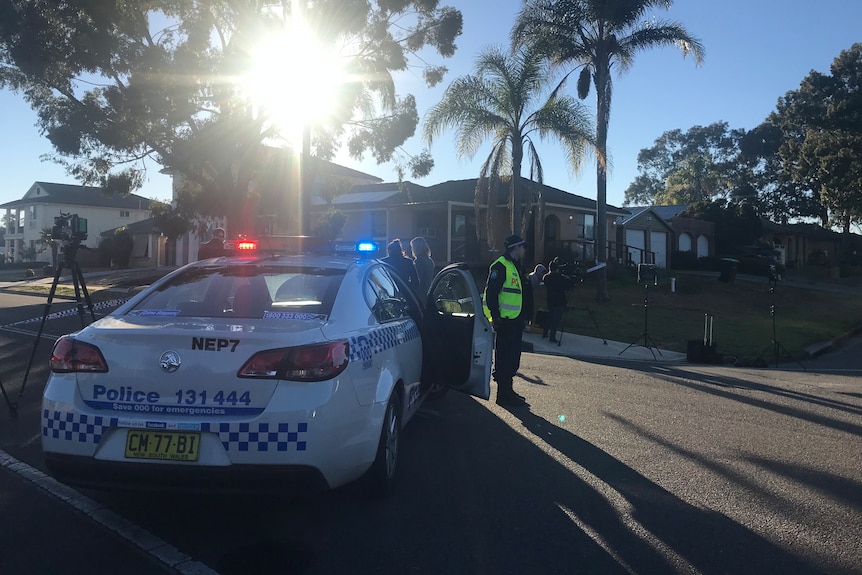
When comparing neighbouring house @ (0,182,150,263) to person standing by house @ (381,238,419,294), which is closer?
person standing by house @ (381,238,419,294)

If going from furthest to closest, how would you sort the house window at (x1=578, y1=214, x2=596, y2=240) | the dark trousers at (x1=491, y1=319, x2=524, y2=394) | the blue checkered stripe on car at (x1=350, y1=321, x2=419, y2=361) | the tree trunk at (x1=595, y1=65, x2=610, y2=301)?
the house window at (x1=578, y1=214, x2=596, y2=240), the tree trunk at (x1=595, y1=65, x2=610, y2=301), the dark trousers at (x1=491, y1=319, x2=524, y2=394), the blue checkered stripe on car at (x1=350, y1=321, x2=419, y2=361)

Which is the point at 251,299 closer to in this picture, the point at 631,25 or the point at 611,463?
the point at 611,463

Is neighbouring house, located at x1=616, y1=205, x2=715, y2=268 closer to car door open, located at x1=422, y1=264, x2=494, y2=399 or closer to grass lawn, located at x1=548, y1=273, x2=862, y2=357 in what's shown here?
grass lawn, located at x1=548, y1=273, x2=862, y2=357

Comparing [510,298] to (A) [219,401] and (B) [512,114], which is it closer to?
(A) [219,401]

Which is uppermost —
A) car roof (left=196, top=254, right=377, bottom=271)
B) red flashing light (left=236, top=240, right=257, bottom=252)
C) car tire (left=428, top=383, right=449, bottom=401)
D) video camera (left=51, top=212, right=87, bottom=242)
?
video camera (left=51, top=212, right=87, bottom=242)

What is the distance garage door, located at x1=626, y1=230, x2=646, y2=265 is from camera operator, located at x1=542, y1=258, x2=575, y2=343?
2152 cm

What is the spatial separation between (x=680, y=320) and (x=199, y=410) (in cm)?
1849

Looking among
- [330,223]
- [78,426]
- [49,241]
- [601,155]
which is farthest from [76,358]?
[330,223]

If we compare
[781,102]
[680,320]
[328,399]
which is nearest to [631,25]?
[680,320]

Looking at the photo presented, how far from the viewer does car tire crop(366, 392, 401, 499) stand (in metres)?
4.46

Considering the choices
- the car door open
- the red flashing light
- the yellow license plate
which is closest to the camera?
the yellow license plate

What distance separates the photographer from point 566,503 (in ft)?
15.4

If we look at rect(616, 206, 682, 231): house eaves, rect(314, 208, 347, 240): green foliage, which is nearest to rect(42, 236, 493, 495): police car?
rect(314, 208, 347, 240): green foliage

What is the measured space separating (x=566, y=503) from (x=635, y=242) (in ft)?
113
